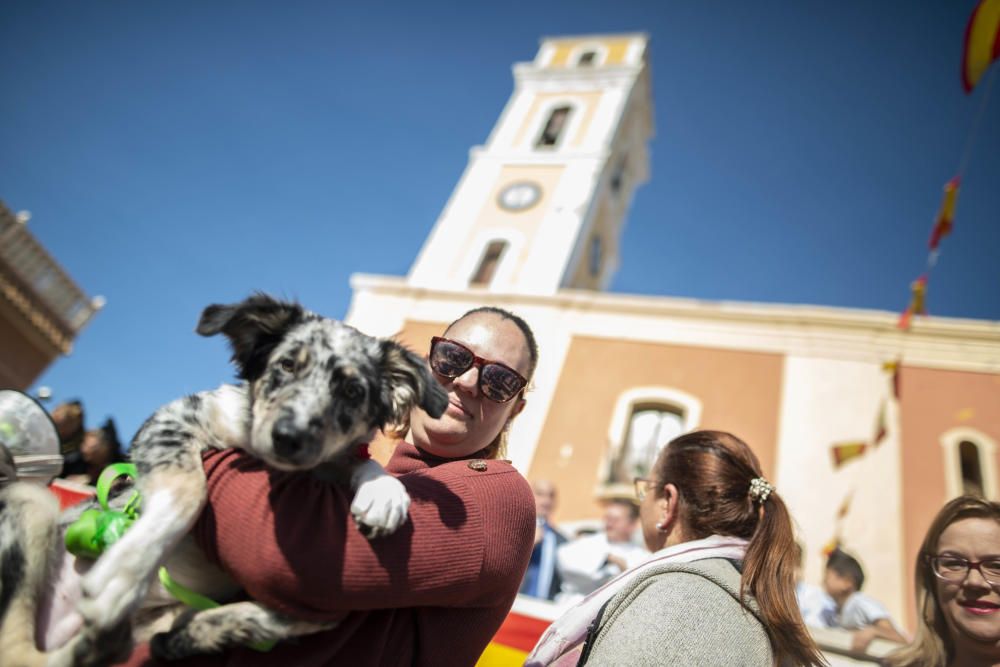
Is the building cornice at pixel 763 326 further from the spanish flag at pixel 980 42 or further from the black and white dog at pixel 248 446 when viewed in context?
the black and white dog at pixel 248 446

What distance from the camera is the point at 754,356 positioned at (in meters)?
14.5

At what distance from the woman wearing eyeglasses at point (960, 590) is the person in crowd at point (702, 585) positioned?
741mm

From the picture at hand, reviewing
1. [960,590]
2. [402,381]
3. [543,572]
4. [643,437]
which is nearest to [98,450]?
[543,572]

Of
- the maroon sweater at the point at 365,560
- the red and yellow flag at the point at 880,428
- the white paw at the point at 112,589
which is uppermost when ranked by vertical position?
the red and yellow flag at the point at 880,428

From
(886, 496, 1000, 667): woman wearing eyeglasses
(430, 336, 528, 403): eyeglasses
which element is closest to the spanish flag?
(886, 496, 1000, 667): woman wearing eyeglasses

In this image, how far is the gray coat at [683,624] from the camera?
184 cm

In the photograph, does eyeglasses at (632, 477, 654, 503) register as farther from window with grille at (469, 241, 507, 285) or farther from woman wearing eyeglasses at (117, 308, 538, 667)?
window with grille at (469, 241, 507, 285)

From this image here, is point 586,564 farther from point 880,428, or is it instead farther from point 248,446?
point 880,428

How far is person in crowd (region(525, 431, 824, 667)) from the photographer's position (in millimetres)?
1896

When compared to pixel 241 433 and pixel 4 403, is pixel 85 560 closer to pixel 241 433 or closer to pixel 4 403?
pixel 241 433

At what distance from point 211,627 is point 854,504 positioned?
13.6 meters

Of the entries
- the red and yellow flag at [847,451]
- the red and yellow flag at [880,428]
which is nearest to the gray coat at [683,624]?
the red and yellow flag at [847,451]

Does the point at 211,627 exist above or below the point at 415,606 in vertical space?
below

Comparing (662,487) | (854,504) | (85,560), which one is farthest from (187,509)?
(854,504)
